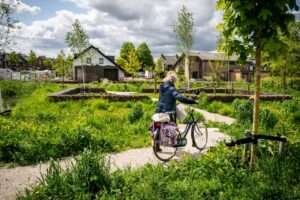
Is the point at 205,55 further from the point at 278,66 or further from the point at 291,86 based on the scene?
the point at 278,66

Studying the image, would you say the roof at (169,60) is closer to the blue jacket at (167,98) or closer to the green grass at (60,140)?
the green grass at (60,140)

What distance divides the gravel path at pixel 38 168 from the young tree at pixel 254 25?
7.95 ft

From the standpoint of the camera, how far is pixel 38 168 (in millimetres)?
5645

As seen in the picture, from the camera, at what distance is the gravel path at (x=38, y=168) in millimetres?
4652

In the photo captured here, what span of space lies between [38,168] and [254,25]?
515cm

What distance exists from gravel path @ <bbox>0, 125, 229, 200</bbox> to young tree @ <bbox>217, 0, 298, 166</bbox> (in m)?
2.42

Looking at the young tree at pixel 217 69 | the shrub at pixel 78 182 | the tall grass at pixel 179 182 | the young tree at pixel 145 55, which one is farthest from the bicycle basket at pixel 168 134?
the young tree at pixel 145 55

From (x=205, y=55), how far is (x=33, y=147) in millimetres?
68756

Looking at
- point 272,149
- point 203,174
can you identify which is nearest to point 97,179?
point 203,174

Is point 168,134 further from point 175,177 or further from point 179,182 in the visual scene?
point 179,182

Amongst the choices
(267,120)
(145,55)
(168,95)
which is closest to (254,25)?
(168,95)

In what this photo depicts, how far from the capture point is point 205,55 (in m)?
71.3

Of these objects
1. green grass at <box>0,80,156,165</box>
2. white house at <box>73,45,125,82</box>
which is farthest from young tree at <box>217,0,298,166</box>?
white house at <box>73,45,125,82</box>

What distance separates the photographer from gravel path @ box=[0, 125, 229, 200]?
4652mm
